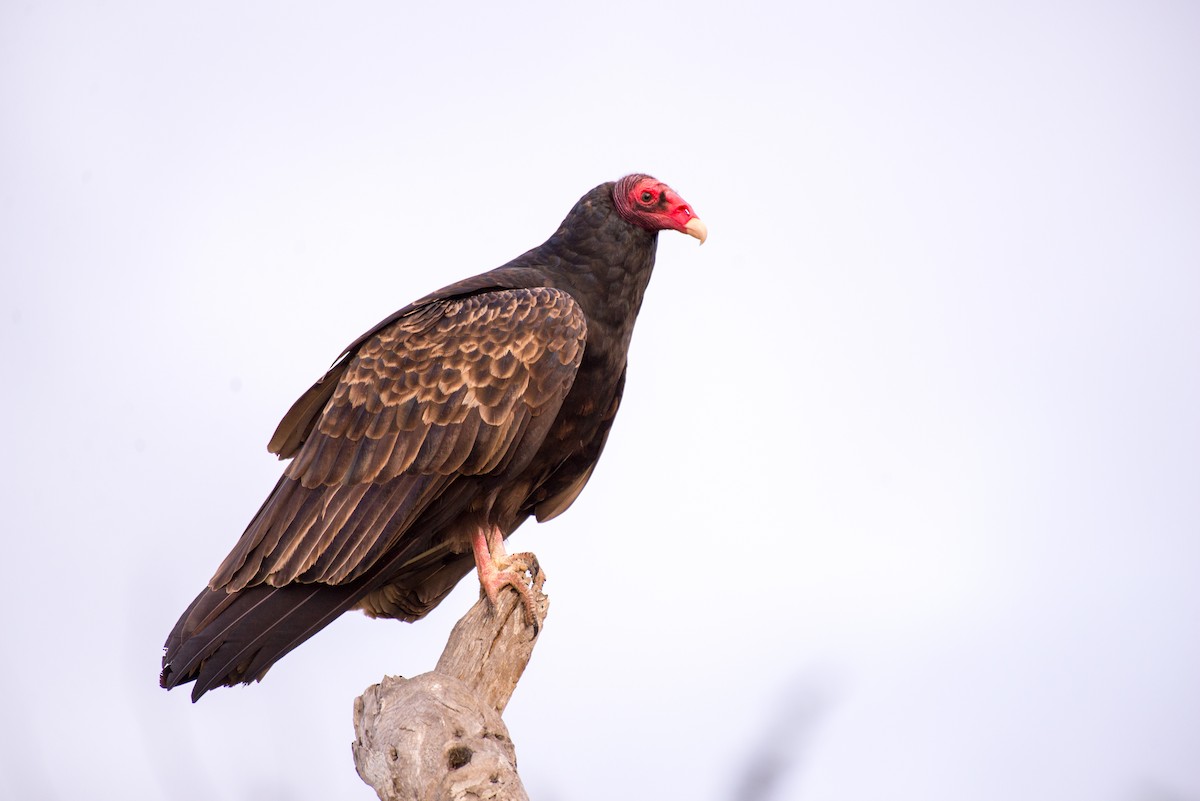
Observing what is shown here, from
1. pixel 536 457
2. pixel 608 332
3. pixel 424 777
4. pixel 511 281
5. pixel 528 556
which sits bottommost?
pixel 424 777

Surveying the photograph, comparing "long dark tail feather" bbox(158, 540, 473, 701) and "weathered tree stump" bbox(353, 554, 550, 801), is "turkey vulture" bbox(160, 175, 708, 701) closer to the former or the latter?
"long dark tail feather" bbox(158, 540, 473, 701)

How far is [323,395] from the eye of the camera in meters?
5.45

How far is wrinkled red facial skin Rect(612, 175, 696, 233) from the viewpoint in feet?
17.9

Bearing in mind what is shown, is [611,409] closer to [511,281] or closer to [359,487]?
[511,281]

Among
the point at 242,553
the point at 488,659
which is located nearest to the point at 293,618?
the point at 242,553

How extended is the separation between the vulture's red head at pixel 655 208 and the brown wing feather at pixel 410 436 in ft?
1.84

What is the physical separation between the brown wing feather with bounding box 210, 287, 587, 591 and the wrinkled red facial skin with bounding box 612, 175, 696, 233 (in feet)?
1.82

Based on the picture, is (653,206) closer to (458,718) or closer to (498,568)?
(498,568)

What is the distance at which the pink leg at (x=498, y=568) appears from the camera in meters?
5.12

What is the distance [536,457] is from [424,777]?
4.78ft

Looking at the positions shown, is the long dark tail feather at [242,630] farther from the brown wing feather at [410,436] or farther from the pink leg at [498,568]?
the pink leg at [498,568]

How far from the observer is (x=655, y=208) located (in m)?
5.50

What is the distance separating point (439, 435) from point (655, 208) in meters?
1.38

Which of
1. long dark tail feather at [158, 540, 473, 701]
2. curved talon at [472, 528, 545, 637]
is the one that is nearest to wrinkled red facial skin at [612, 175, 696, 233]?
curved talon at [472, 528, 545, 637]
